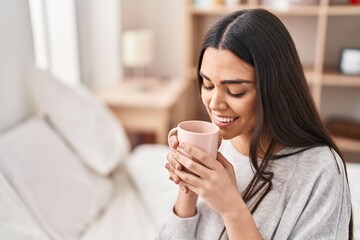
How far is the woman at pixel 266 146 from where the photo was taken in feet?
2.44

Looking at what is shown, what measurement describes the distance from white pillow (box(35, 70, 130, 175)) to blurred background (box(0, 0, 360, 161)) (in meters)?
0.25

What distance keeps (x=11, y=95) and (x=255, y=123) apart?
1069mm

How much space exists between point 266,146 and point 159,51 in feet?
7.50

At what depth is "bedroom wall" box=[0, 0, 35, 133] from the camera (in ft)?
4.75

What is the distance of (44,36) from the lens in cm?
201

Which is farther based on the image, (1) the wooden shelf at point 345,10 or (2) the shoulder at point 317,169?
(1) the wooden shelf at point 345,10

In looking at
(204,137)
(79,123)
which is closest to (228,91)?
(204,137)

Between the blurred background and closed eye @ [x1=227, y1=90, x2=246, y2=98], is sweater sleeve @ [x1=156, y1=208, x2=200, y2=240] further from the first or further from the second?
the blurred background

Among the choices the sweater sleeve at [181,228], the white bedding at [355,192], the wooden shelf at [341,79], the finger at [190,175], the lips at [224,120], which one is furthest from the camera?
the wooden shelf at [341,79]

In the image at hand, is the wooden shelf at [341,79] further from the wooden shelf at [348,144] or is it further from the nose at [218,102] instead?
the nose at [218,102]

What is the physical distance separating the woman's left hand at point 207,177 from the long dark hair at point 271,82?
0.13m

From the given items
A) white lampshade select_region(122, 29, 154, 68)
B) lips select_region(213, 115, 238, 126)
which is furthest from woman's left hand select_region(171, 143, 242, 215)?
white lampshade select_region(122, 29, 154, 68)

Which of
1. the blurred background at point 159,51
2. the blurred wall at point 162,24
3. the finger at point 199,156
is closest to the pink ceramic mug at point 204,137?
the finger at point 199,156

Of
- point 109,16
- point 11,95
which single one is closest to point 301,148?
point 11,95
